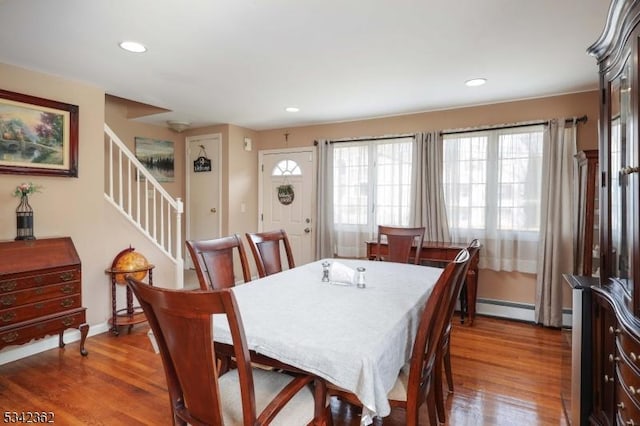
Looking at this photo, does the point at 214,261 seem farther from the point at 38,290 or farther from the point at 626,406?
the point at 626,406

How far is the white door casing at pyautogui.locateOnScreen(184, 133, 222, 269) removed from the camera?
5180mm

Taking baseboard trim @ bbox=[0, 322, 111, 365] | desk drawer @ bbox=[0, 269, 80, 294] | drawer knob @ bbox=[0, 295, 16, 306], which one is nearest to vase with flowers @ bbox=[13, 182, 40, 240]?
desk drawer @ bbox=[0, 269, 80, 294]

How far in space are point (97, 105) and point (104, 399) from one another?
101 inches

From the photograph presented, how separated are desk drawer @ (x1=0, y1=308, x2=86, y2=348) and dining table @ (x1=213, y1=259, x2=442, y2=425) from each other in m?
1.76

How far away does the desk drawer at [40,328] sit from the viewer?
2.52m

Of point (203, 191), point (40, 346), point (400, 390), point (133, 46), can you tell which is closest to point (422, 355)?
point (400, 390)

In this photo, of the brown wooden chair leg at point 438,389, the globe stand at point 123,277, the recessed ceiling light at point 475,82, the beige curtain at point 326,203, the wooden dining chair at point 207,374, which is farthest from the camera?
the beige curtain at point 326,203

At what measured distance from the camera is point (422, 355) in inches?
58.2

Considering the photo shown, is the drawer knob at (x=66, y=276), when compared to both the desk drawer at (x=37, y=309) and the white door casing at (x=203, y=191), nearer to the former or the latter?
the desk drawer at (x=37, y=309)

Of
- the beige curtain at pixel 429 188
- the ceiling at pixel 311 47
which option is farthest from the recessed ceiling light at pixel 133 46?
the beige curtain at pixel 429 188

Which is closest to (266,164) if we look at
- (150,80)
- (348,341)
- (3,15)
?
(150,80)

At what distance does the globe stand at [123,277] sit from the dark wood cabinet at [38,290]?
468 millimetres

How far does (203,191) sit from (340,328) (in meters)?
4.35

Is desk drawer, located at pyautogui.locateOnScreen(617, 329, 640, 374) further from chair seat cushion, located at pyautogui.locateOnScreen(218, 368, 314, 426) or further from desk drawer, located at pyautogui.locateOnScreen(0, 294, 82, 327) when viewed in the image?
desk drawer, located at pyautogui.locateOnScreen(0, 294, 82, 327)
